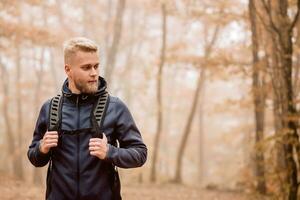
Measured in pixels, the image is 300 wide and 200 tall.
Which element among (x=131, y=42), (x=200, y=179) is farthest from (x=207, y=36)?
(x=200, y=179)

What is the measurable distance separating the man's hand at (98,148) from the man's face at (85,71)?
0.37 m

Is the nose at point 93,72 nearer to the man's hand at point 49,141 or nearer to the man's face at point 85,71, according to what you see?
the man's face at point 85,71

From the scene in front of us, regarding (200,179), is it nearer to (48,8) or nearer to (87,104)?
(48,8)

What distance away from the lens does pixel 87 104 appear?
3.20 meters

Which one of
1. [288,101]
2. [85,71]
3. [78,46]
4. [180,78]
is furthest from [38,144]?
[180,78]

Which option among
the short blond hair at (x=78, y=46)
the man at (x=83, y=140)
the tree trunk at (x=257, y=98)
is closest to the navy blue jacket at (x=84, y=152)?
the man at (x=83, y=140)

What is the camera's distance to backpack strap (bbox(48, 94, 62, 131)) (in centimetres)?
310

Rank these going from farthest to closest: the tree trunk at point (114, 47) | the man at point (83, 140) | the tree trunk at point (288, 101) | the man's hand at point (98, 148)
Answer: the tree trunk at point (114, 47) → the tree trunk at point (288, 101) → the man at point (83, 140) → the man's hand at point (98, 148)

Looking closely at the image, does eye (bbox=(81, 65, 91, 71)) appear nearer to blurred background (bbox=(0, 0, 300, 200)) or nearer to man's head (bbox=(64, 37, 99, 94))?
man's head (bbox=(64, 37, 99, 94))

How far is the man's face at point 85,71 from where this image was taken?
10.3ft

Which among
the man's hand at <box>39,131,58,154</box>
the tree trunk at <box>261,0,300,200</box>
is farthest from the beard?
the tree trunk at <box>261,0,300,200</box>

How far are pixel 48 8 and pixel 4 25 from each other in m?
8.03

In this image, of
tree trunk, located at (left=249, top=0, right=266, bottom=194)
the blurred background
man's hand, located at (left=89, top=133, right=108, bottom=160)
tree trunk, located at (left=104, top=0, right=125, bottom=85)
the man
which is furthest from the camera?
tree trunk, located at (left=104, top=0, right=125, bottom=85)

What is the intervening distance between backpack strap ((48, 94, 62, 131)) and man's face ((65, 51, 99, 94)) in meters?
0.17
